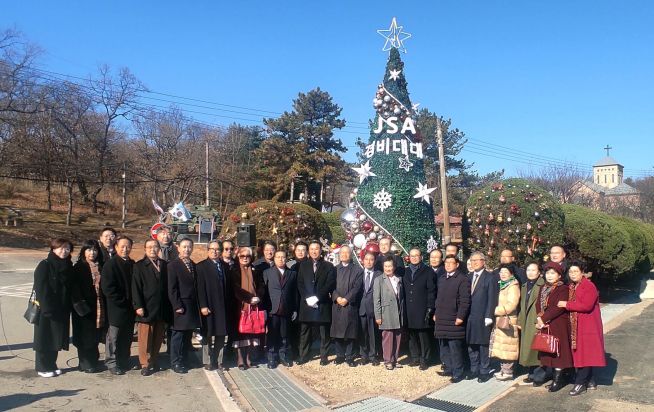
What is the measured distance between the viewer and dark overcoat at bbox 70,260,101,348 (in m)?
6.13

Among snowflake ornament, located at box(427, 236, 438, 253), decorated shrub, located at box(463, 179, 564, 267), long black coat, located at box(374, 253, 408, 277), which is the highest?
decorated shrub, located at box(463, 179, 564, 267)

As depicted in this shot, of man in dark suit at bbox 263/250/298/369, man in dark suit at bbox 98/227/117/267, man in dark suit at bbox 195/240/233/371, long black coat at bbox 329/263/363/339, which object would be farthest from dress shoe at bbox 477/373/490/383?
man in dark suit at bbox 98/227/117/267

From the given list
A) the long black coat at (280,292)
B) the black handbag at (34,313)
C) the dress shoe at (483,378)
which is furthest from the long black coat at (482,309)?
the black handbag at (34,313)

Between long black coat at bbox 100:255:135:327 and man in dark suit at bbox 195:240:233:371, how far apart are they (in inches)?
33.4

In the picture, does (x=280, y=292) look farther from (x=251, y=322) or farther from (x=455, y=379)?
(x=455, y=379)

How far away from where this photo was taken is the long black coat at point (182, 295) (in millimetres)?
6234

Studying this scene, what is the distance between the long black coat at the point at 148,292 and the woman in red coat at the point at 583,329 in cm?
466

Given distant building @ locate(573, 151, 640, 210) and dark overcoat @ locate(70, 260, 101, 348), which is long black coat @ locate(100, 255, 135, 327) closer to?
dark overcoat @ locate(70, 260, 101, 348)

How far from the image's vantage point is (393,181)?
10.2 m

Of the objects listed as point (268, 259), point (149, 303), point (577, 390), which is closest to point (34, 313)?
point (149, 303)

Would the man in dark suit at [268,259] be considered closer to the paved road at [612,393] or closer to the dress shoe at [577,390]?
the paved road at [612,393]

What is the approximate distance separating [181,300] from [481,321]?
3.65 metres

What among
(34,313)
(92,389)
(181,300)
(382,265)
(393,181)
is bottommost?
(92,389)

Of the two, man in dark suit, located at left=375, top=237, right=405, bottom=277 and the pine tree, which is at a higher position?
the pine tree
